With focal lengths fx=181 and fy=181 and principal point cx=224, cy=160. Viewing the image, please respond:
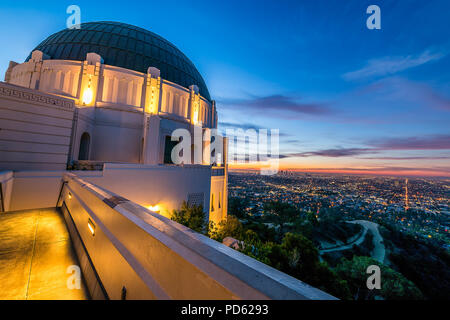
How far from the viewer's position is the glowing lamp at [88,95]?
13887 mm

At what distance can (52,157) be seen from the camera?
317 inches

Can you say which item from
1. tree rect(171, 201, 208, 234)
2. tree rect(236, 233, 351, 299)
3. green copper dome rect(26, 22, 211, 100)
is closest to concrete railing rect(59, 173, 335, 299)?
tree rect(171, 201, 208, 234)

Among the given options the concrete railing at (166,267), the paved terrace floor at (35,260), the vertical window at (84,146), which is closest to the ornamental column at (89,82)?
the vertical window at (84,146)

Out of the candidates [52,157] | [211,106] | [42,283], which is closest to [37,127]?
[52,157]

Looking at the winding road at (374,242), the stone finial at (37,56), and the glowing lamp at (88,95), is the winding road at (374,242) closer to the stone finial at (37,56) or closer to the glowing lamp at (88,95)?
the glowing lamp at (88,95)

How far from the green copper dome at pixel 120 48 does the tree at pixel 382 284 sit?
29.3 m

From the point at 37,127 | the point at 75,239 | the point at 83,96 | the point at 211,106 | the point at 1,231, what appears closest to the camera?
the point at 75,239

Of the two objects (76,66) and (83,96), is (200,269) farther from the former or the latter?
(76,66)

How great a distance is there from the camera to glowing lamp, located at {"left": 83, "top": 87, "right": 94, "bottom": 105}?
1389 cm

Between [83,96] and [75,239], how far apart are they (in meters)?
14.5

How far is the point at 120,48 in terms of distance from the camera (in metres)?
17.1

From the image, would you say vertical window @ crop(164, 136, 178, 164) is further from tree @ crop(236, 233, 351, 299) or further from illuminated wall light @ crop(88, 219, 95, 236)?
illuminated wall light @ crop(88, 219, 95, 236)
